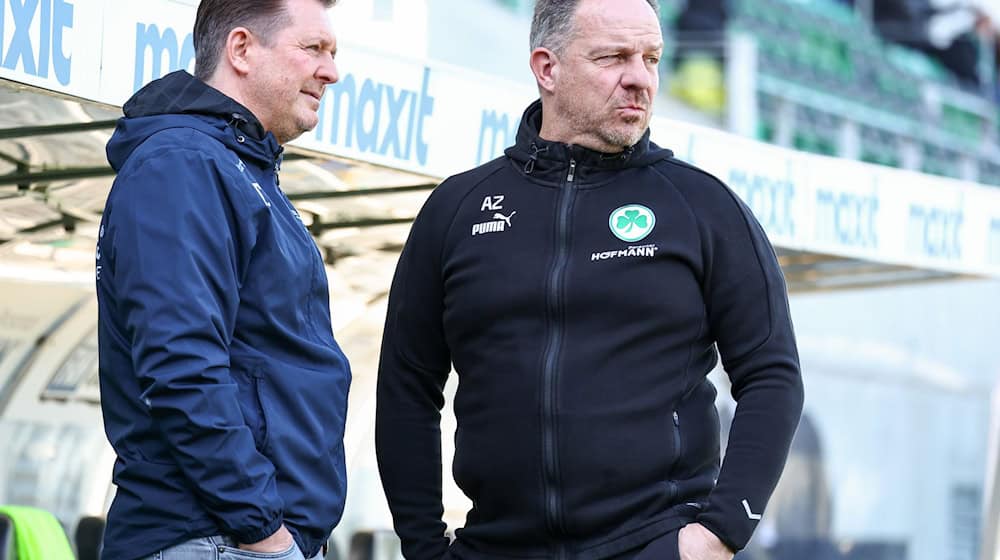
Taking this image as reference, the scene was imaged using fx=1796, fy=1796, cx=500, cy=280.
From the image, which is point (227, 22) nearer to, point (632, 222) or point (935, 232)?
point (632, 222)

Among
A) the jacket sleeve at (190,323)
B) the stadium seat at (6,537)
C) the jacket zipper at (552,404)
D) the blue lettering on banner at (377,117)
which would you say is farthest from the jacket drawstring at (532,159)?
the stadium seat at (6,537)

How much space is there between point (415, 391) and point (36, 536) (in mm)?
2489

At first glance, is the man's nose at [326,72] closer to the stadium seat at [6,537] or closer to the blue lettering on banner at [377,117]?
the blue lettering on banner at [377,117]

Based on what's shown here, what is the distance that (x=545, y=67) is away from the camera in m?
3.04

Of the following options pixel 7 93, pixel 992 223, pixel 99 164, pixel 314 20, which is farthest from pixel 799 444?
pixel 314 20

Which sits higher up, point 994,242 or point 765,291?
point 765,291

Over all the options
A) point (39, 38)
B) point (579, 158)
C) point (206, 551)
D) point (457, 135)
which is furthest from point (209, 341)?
point (457, 135)

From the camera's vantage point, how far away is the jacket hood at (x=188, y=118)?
2.69 metres

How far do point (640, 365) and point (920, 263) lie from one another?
144 inches

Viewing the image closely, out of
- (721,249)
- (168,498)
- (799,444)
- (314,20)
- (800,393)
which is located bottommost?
(799,444)

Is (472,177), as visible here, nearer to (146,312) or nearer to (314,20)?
(314,20)

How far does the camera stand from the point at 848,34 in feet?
59.1

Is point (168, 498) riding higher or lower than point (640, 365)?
lower

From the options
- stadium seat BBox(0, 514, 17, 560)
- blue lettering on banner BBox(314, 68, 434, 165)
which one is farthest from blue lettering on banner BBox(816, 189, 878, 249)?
stadium seat BBox(0, 514, 17, 560)
